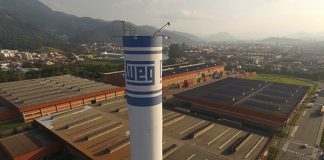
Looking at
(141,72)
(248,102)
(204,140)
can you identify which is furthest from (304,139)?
(141,72)

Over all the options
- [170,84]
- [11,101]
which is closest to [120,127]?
[11,101]

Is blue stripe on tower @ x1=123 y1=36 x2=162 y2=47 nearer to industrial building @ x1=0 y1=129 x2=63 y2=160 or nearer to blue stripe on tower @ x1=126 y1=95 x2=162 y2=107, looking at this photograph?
blue stripe on tower @ x1=126 y1=95 x2=162 y2=107

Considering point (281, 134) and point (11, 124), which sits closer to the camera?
point (281, 134)

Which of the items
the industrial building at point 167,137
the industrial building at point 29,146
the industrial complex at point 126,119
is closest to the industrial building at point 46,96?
the industrial complex at point 126,119

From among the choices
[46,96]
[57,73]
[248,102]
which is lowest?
[248,102]

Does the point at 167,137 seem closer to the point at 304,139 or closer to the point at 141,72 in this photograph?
the point at 141,72

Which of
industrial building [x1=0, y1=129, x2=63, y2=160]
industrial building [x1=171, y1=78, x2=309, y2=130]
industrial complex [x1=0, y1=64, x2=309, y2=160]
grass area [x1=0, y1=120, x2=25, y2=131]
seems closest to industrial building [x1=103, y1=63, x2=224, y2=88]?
industrial complex [x1=0, y1=64, x2=309, y2=160]
